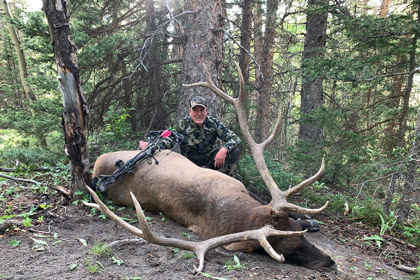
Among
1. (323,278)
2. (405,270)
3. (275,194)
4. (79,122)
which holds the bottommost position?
(405,270)

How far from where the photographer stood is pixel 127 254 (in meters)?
2.78

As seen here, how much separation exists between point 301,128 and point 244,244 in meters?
4.96

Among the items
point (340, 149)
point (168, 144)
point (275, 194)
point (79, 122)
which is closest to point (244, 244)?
point (275, 194)

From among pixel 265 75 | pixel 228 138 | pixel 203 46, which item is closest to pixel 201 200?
pixel 228 138

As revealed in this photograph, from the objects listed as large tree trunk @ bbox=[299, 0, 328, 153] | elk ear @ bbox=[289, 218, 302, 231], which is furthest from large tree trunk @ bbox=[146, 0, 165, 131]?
elk ear @ bbox=[289, 218, 302, 231]

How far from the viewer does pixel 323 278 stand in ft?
8.50

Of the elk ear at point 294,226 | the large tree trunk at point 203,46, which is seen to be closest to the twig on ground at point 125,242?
the elk ear at point 294,226

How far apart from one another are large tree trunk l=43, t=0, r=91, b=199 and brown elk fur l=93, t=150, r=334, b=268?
827 millimetres

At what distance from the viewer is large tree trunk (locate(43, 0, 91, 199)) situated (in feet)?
10.7

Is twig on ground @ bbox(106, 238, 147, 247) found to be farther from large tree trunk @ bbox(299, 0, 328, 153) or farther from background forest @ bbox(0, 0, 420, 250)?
large tree trunk @ bbox(299, 0, 328, 153)

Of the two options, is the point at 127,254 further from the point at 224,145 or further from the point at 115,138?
the point at 115,138

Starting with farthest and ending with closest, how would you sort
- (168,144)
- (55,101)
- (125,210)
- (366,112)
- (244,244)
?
(55,101), (366,112), (168,144), (125,210), (244,244)

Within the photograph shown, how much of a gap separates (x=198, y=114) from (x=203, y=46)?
1.55m

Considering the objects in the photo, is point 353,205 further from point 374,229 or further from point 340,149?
point 340,149
